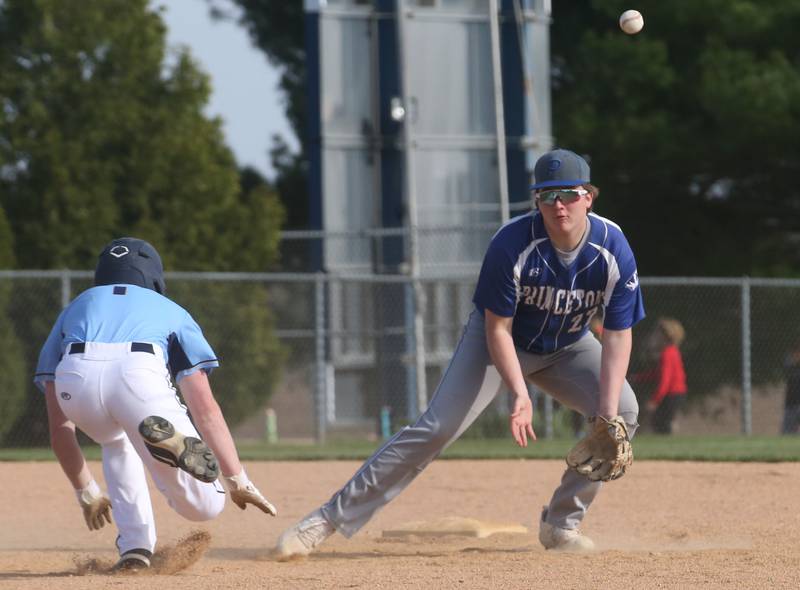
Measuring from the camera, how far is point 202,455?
527 cm

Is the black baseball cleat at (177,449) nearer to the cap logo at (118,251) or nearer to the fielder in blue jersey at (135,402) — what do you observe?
the fielder in blue jersey at (135,402)

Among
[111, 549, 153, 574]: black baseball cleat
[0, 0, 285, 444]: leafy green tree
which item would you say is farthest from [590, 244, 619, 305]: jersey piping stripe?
[0, 0, 285, 444]: leafy green tree

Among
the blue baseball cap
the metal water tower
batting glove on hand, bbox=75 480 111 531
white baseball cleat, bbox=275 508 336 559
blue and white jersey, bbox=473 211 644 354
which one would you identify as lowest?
white baseball cleat, bbox=275 508 336 559

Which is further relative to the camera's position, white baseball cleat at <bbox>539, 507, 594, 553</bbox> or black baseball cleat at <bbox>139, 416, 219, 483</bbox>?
white baseball cleat at <bbox>539, 507, 594, 553</bbox>

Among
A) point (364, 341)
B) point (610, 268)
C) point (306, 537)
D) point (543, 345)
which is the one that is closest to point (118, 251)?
point (306, 537)

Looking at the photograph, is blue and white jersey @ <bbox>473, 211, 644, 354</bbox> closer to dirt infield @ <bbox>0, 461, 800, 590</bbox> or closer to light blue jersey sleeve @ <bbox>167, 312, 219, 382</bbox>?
dirt infield @ <bbox>0, 461, 800, 590</bbox>

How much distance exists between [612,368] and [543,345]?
1.17 feet

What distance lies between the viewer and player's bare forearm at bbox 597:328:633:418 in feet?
20.0

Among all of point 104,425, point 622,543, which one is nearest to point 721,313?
point 622,543

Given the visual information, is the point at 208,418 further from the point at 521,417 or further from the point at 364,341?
the point at 364,341

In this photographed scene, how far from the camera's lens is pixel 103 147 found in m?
17.3

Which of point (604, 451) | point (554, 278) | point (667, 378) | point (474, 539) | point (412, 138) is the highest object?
point (412, 138)

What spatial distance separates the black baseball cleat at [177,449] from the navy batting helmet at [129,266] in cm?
74

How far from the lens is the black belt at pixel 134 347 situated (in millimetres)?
5492
